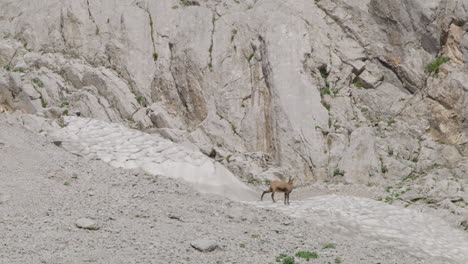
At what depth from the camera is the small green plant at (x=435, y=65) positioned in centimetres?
3444

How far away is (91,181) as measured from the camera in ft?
72.5

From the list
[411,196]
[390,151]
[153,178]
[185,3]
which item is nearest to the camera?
[153,178]

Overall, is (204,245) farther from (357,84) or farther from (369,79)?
(369,79)

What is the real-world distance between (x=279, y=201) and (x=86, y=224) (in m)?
11.5

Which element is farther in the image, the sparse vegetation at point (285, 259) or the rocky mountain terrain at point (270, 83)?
the rocky mountain terrain at point (270, 83)

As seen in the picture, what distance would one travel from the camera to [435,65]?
34.7m

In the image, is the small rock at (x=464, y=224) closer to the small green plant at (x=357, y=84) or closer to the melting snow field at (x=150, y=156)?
the melting snow field at (x=150, y=156)

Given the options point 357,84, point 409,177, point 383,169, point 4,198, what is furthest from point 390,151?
point 4,198

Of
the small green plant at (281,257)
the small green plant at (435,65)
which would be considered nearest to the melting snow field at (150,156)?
the small green plant at (281,257)

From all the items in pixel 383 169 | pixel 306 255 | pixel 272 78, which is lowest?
pixel 306 255

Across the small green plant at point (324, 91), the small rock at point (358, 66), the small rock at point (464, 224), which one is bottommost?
the small rock at point (464, 224)

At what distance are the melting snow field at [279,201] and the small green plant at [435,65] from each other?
14.5 metres

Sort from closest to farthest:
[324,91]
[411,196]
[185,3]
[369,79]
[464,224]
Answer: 1. [464,224]
2. [411,196]
3. [324,91]
4. [369,79]
5. [185,3]

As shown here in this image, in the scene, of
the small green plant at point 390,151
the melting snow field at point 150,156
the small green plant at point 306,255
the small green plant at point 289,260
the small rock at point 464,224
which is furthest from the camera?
the small green plant at point 390,151
